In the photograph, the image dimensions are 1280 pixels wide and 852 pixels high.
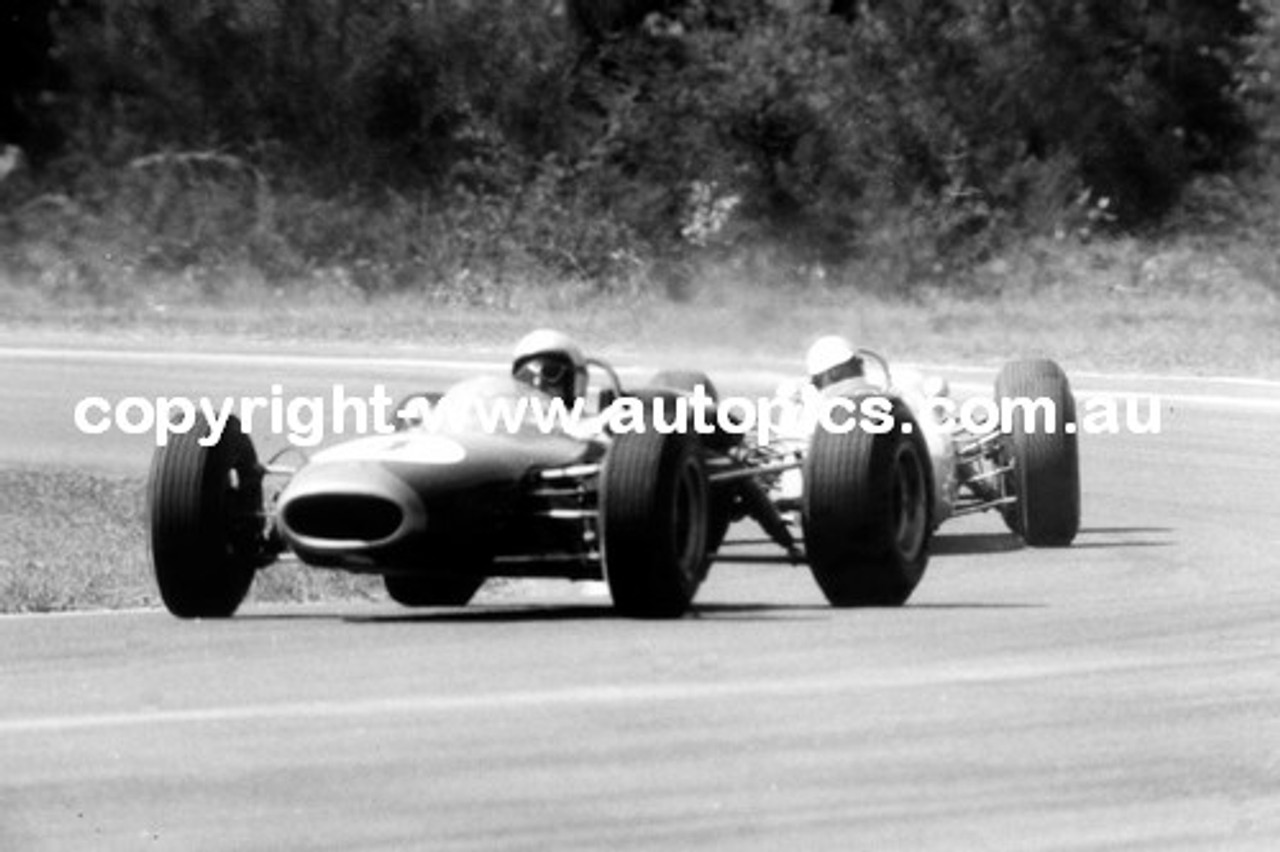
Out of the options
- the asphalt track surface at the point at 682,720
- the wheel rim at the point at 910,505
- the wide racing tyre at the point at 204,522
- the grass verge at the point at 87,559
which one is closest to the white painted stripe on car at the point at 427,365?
the grass verge at the point at 87,559

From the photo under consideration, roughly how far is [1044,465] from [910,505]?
320 cm

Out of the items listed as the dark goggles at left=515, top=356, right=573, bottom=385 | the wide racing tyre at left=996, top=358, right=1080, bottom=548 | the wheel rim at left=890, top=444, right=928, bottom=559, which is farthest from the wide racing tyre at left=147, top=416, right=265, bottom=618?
the wide racing tyre at left=996, top=358, right=1080, bottom=548

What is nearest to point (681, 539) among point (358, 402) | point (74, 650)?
point (74, 650)

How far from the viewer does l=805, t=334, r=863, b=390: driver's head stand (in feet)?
56.9

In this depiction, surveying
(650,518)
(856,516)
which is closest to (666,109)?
(856,516)

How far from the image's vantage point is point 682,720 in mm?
10742

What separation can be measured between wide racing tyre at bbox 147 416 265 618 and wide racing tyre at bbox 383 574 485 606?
43.0 inches

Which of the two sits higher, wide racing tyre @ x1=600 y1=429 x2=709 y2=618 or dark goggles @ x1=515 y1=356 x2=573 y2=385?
dark goggles @ x1=515 y1=356 x2=573 y2=385

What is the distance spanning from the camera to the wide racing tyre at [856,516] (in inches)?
574

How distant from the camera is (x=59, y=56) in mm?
48531

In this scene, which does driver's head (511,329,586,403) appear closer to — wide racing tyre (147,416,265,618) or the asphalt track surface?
the asphalt track surface

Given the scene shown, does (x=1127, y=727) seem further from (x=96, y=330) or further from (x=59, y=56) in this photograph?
(x=59, y=56)

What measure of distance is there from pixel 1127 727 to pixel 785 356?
75.0ft

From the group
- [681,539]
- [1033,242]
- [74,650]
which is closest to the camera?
[74,650]
